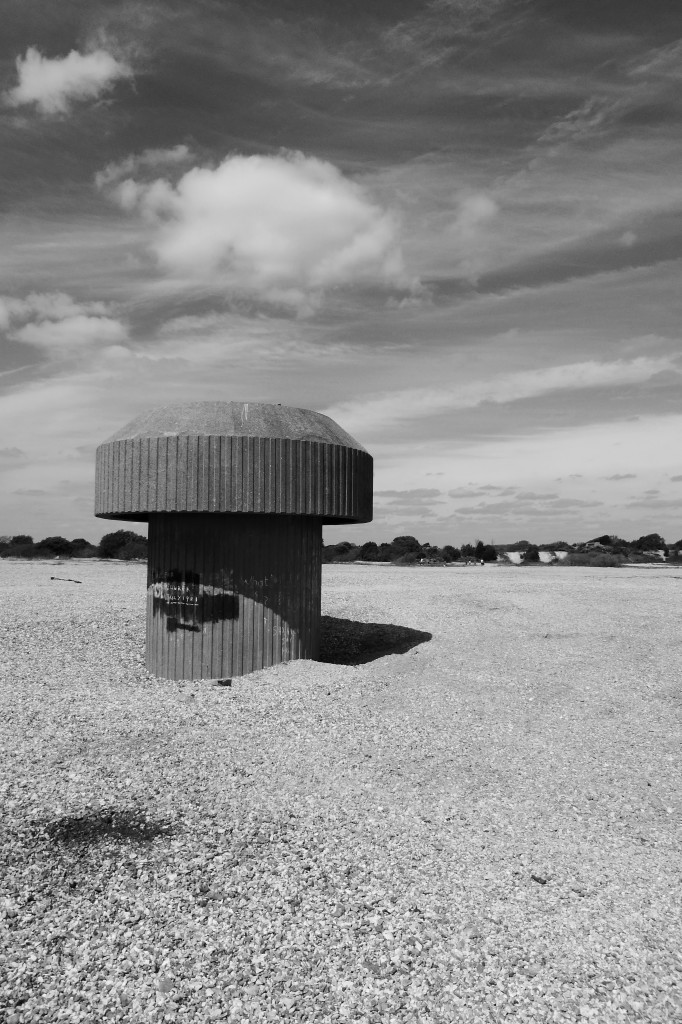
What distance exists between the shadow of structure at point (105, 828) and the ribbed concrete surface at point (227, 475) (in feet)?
13.5

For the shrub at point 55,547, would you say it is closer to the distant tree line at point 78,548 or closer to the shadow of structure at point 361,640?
the distant tree line at point 78,548

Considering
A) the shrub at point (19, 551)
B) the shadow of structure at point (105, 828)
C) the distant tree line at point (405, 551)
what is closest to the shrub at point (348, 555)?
the distant tree line at point (405, 551)

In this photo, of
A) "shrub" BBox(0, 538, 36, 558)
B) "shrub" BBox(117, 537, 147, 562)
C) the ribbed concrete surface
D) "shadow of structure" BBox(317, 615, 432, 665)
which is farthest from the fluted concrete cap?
"shrub" BBox(0, 538, 36, 558)

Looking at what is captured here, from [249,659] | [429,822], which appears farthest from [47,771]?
[249,659]

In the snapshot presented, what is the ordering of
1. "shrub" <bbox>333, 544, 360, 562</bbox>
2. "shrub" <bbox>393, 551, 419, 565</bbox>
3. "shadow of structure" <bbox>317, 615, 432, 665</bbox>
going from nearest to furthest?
"shadow of structure" <bbox>317, 615, 432, 665</bbox> < "shrub" <bbox>393, 551, 419, 565</bbox> < "shrub" <bbox>333, 544, 360, 562</bbox>

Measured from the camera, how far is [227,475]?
855cm

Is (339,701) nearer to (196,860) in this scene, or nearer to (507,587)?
(196,860)

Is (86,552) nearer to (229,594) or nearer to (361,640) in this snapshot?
(361,640)

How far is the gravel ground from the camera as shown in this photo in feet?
11.5

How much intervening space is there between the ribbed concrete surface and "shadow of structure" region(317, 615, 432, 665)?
2.27 m

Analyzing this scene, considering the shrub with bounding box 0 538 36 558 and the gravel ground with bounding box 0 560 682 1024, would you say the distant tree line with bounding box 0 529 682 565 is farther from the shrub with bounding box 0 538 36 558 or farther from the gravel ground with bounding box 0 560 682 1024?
the gravel ground with bounding box 0 560 682 1024

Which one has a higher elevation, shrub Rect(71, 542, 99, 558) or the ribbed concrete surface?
the ribbed concrete surface

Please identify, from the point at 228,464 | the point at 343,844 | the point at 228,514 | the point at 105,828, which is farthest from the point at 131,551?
the point at 343,844

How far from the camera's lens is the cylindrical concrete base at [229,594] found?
896 centimetres
